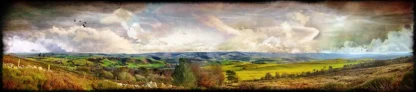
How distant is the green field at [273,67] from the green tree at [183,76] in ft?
0.92

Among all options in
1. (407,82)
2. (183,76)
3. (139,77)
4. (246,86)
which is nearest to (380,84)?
(407,82)

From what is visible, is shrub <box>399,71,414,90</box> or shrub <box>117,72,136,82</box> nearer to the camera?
shrub <box>399,71,414,90</box>

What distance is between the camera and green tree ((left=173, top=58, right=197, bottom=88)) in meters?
3.96

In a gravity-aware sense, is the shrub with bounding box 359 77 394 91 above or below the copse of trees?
below

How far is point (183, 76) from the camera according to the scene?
3969mm

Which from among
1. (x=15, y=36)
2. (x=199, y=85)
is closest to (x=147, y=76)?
(x=199, y=85)

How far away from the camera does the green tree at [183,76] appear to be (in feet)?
13.0

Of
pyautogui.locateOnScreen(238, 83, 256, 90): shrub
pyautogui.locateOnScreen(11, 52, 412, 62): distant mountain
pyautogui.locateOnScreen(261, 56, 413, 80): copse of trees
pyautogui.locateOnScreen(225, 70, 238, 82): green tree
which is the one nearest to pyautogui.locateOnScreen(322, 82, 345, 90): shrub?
pyautogui.locateOnScreen(261, 56, 413, 80): copse of trees

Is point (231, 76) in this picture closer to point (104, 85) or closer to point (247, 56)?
point (247, 56)

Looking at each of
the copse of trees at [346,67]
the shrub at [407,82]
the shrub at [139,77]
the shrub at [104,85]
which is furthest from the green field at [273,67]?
the shrub at [104,85]

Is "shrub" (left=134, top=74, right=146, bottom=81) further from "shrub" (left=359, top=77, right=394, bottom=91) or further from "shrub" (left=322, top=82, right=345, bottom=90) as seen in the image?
"shrub" (left=359, top=77, right=394, bottom=91)

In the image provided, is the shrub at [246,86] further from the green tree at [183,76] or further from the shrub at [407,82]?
the shrub at [407,82]

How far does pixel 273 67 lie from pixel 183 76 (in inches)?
29.0

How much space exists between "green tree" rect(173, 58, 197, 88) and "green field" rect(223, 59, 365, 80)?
0.28 m
